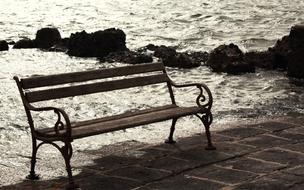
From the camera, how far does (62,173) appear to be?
5.43 metres

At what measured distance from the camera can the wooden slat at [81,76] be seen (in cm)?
514

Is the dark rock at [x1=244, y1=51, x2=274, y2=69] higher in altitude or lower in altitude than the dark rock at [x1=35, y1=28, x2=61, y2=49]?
higher

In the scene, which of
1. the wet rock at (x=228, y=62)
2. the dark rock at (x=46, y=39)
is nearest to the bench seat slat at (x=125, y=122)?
the wet rock at (x=228, y=62)

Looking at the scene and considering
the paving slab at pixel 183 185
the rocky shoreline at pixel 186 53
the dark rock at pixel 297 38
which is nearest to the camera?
the paving slab at pixel 183 185

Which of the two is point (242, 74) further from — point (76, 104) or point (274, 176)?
point (274, 176)

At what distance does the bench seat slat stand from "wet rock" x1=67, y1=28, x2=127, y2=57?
47.5ft

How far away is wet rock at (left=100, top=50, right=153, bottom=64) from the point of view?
18513 mm

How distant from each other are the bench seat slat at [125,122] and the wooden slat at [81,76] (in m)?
0.45

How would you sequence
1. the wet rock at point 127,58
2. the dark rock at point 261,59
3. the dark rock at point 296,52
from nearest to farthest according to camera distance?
1. the dark rock at point 296,52
2. the dark rock at point 261,59
3. the wet rock at point 127,58

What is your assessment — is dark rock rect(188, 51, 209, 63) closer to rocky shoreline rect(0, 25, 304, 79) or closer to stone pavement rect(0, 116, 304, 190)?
rocky shoreline rect(0, 25, 304, 79)

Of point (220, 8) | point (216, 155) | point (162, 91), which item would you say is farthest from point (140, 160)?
point (220, 8)

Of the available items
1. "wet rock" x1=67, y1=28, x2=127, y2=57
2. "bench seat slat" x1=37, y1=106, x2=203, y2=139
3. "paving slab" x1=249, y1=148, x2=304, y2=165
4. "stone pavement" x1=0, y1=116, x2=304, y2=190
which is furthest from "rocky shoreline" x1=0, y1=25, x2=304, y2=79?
"bench seat slat" x1=37, y1=106, x2=203, y2=139

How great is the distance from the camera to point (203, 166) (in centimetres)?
538

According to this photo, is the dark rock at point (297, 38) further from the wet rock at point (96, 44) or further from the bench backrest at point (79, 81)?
the wet rock at point (96, 44)
